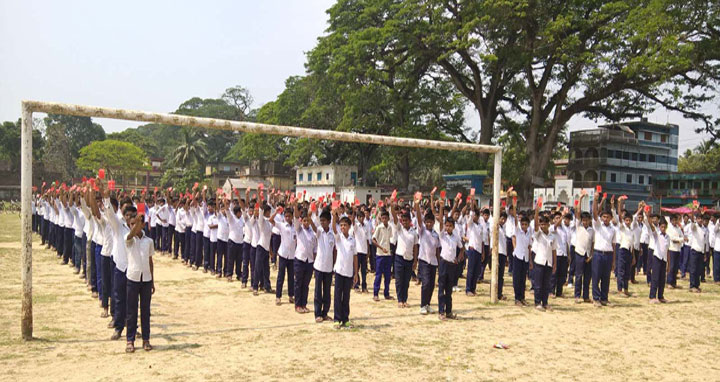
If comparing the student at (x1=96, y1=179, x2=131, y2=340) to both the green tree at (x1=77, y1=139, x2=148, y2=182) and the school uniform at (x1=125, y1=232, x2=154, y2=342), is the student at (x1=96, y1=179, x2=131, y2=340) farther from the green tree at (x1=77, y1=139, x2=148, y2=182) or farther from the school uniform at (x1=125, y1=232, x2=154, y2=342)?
the green tree at (x1=77, y1=139, x2=148, y2=182)

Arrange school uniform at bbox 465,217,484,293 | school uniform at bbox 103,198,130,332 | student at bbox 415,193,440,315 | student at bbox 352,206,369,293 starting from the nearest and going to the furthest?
school uniform at bbox 103,198,130,332 → student at bbox 415,193,440,315 → student at bbox 352,206,369,293 → school uniform at bbox 465,217,484,293

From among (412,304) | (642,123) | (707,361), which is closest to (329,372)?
(412,304)

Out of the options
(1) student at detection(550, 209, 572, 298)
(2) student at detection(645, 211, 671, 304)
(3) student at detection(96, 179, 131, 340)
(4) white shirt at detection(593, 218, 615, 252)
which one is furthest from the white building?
(3) student at detection(96, 179, 131, 340)

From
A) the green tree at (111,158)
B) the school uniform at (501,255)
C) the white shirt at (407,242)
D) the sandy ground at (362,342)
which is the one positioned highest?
the green tree at (111,158)

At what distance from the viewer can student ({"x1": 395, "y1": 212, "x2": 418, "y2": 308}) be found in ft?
30.3

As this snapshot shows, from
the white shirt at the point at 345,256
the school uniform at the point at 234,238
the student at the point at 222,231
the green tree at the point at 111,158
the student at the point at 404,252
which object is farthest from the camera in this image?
the green tree at the point at 111,158

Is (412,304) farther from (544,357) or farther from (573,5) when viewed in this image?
(573,5)

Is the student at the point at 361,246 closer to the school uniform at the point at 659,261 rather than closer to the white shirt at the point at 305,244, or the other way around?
the white shirt at the point at 305,244

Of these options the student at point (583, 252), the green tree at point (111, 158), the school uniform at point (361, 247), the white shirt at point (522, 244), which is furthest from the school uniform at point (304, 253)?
the green tree at point (111, 158)

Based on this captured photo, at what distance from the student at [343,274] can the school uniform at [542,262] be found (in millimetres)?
3610

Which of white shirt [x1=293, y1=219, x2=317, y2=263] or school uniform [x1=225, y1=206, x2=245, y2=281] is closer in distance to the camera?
white shirt [x1=293, y1=219, x2=317, y2=263]

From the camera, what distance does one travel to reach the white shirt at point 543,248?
930 centimetres

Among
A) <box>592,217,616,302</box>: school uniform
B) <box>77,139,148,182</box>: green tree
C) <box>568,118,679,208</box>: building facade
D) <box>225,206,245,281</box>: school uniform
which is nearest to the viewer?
<box>592,217,616,302</box>: school uniform

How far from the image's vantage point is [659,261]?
34.0ft
